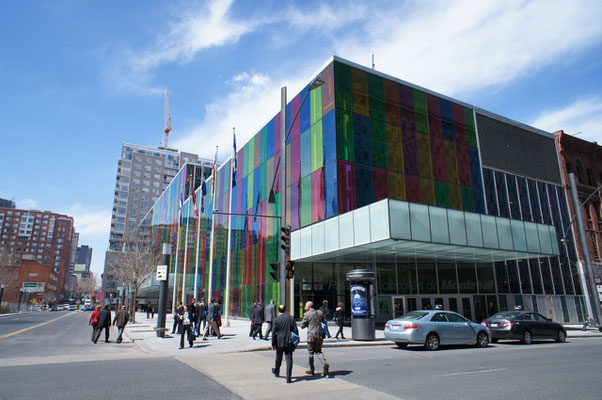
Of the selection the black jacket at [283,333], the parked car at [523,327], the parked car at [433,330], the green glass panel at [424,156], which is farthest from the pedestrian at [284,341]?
the green glass panel at [424,156]

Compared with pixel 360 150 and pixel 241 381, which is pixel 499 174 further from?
pixel 241 381

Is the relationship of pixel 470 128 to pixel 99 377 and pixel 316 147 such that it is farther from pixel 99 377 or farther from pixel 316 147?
pixel 99 377

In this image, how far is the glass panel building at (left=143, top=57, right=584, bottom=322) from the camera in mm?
22328

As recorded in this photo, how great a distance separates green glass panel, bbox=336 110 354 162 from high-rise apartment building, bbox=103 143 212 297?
4425 inches

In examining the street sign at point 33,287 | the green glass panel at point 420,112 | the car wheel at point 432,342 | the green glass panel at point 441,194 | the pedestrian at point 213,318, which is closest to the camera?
the car wheel at point 432,342

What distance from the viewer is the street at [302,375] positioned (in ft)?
24.6

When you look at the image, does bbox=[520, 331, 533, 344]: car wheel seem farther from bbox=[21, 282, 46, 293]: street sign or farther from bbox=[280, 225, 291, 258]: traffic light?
bbox=[21, 282, 46, 293]: street sign

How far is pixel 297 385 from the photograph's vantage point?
8.26 m

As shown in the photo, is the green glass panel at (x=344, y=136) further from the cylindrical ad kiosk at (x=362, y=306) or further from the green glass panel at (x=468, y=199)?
the green glass panel at (x=468, y=199)

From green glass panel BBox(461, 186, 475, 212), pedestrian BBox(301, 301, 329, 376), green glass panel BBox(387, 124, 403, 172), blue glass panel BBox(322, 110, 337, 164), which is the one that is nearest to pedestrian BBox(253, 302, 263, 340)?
pedestrian BBox(301, 301, 329, 376)

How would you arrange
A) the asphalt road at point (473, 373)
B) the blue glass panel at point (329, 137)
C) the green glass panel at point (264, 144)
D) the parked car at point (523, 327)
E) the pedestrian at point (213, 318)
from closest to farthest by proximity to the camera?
the asphalt road at point (473, 373)
the parked car at point (523, 327)
the pedestrian at point (213, 318)
the blue glass panel at point (329, 137)
the green glass panel at point (264, 144)

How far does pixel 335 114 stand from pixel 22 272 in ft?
411

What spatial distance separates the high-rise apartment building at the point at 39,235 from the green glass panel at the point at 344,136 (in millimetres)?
189921

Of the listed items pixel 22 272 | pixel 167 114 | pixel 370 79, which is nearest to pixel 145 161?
pixel 22 272
